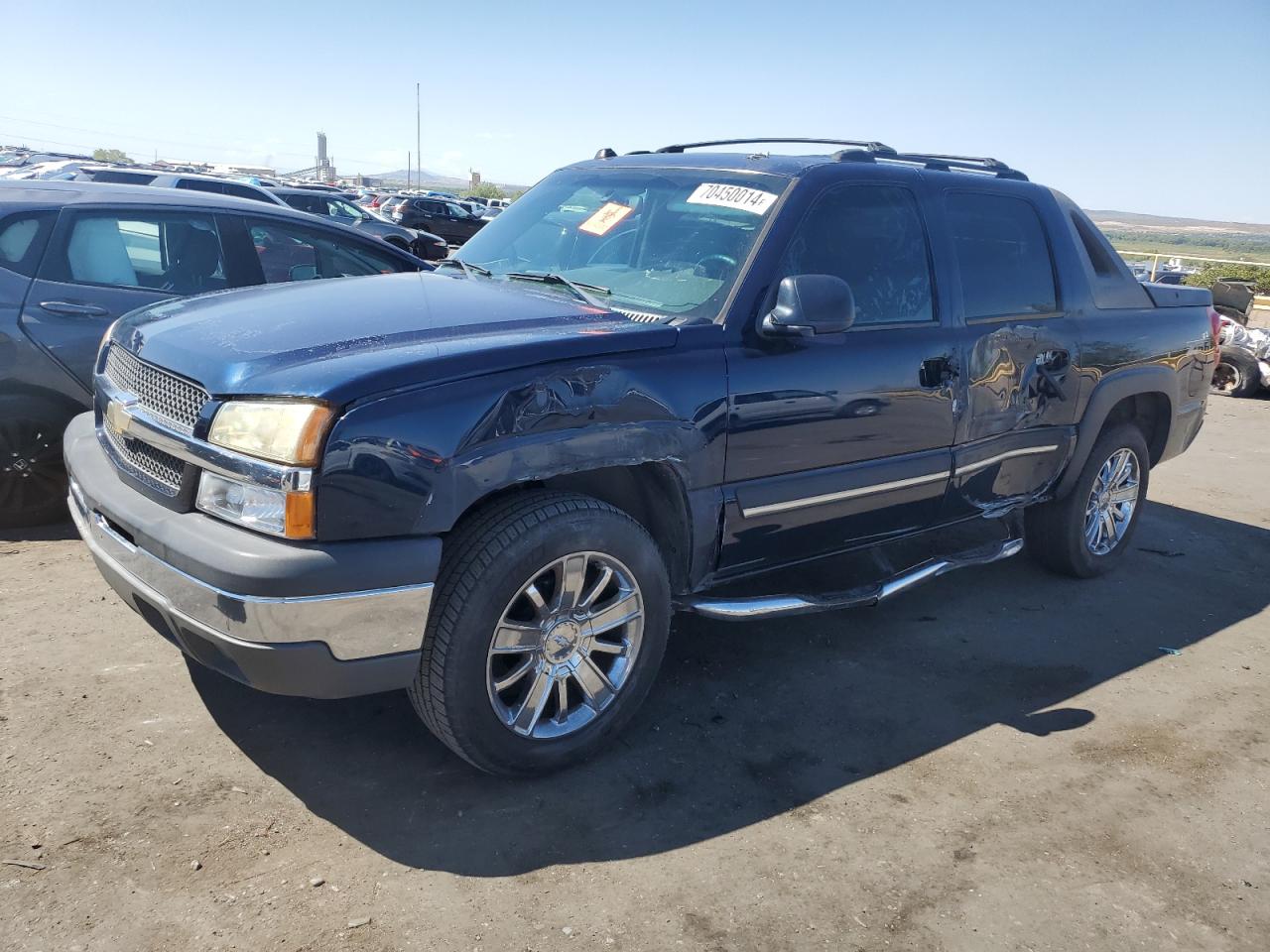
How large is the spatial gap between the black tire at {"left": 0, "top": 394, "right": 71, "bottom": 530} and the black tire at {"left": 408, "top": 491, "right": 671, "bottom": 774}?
2896mm

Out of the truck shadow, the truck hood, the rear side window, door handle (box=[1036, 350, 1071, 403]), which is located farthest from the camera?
the rear side window

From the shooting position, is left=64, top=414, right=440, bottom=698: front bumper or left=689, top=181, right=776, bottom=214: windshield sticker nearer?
left=64, top=414, right=440, bottom=698: front bumper

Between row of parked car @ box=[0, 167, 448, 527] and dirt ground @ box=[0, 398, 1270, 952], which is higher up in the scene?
row of parked car @ box=[0, 167, 448, 527]

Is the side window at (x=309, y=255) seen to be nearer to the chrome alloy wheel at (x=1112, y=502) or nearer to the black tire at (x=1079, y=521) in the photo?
the black tire at (x=1079, y=521)

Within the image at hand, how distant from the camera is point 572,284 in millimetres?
3746

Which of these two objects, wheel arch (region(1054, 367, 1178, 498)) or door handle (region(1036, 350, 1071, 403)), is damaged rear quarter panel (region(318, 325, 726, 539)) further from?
wheel arch (region(1054, 367, 1178, 498))

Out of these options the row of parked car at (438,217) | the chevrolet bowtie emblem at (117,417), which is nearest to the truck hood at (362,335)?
the chevrolet bowtie emblem at (117,417)

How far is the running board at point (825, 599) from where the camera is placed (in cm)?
346

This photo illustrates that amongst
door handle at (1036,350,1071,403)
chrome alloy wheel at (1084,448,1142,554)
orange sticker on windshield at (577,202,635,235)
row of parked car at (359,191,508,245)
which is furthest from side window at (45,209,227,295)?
row of parked car at (359,191,508,245)

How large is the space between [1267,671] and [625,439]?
3.30m

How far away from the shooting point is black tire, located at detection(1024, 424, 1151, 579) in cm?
511

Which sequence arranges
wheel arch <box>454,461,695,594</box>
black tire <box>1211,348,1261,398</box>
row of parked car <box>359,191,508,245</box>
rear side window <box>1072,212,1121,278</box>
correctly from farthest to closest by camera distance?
row of parked car <box>359,191,508,245</box>, black tire <box>1211,348,1261,398</box>, rear side window <box>1072,212,1121,278</box>, wheel arch <box>454,461,695,594</box>

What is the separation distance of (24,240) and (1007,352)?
452 cm

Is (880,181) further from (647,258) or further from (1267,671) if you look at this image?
(1267,671)
